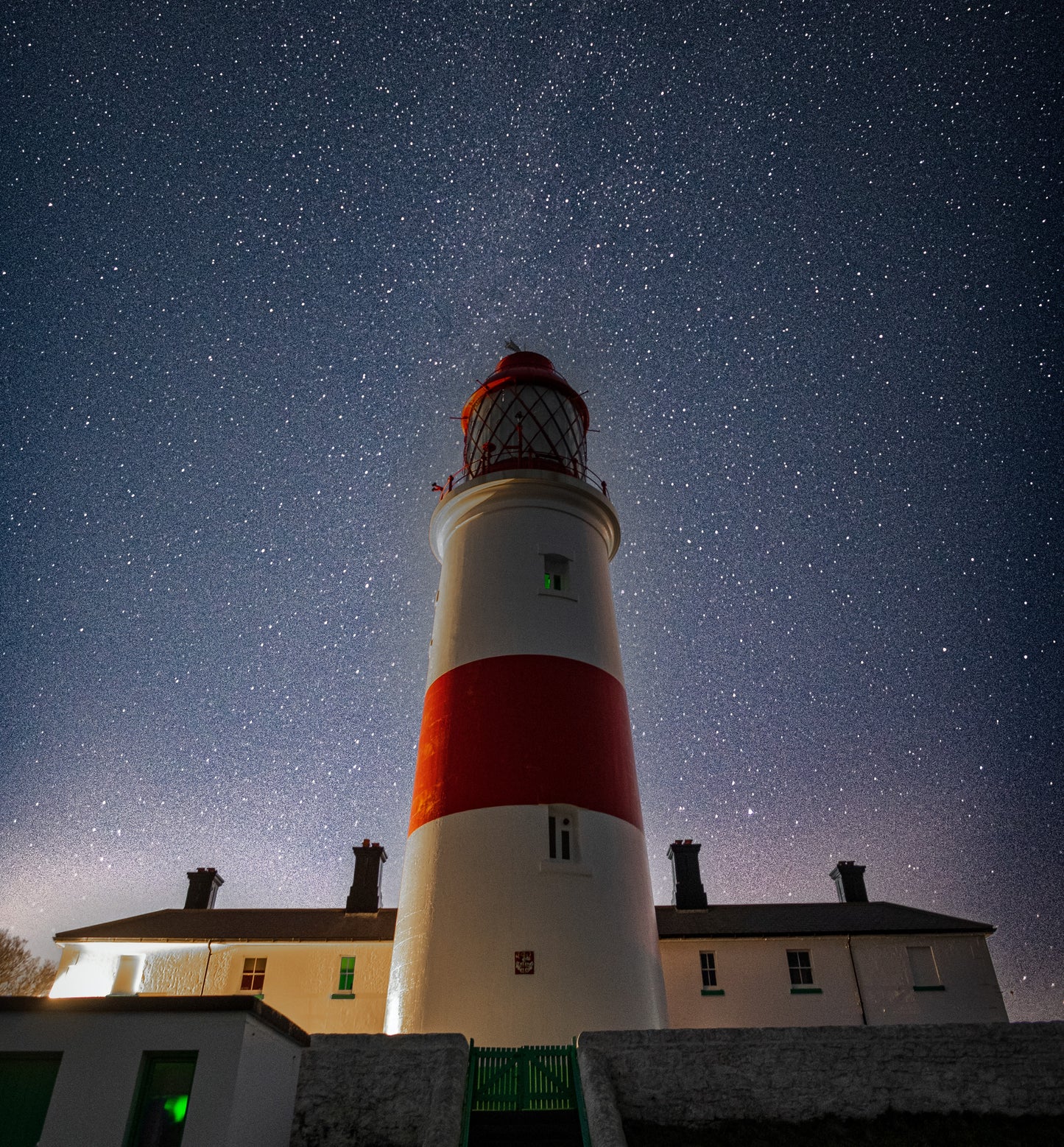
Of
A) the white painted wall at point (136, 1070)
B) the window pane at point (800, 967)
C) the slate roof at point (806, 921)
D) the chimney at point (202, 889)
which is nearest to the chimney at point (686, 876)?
the slate roof at point (806, 921)

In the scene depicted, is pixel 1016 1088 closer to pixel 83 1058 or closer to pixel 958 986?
pixel 83 1058

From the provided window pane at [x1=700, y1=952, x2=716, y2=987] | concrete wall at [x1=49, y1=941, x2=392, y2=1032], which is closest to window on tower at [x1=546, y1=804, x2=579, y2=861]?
concrete wall at [x1=49, y1=941, x2=392, y2=1032]

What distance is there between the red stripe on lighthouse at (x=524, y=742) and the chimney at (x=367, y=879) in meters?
11.7

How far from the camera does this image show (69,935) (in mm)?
22406

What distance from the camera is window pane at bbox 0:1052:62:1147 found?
706 centimetres

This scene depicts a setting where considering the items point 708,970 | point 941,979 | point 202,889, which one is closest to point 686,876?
point 708,970

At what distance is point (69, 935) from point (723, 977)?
18.4 meters

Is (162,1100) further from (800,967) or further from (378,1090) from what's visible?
(800,967)

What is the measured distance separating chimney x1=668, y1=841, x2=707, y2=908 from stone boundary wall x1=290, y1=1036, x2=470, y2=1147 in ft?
54.7

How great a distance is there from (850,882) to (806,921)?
3.87 meters

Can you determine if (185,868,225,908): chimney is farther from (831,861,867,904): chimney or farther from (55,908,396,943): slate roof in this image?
(831,861,867,904): chimney

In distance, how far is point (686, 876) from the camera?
2414 centimetres

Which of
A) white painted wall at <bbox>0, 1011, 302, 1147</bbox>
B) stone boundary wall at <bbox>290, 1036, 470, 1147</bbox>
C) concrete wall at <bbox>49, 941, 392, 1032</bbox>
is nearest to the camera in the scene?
white painted wall at <bbox>0, 1011, 302, 1147</bbox>

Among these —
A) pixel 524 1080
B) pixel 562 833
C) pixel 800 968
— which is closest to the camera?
pixel 524 1080
